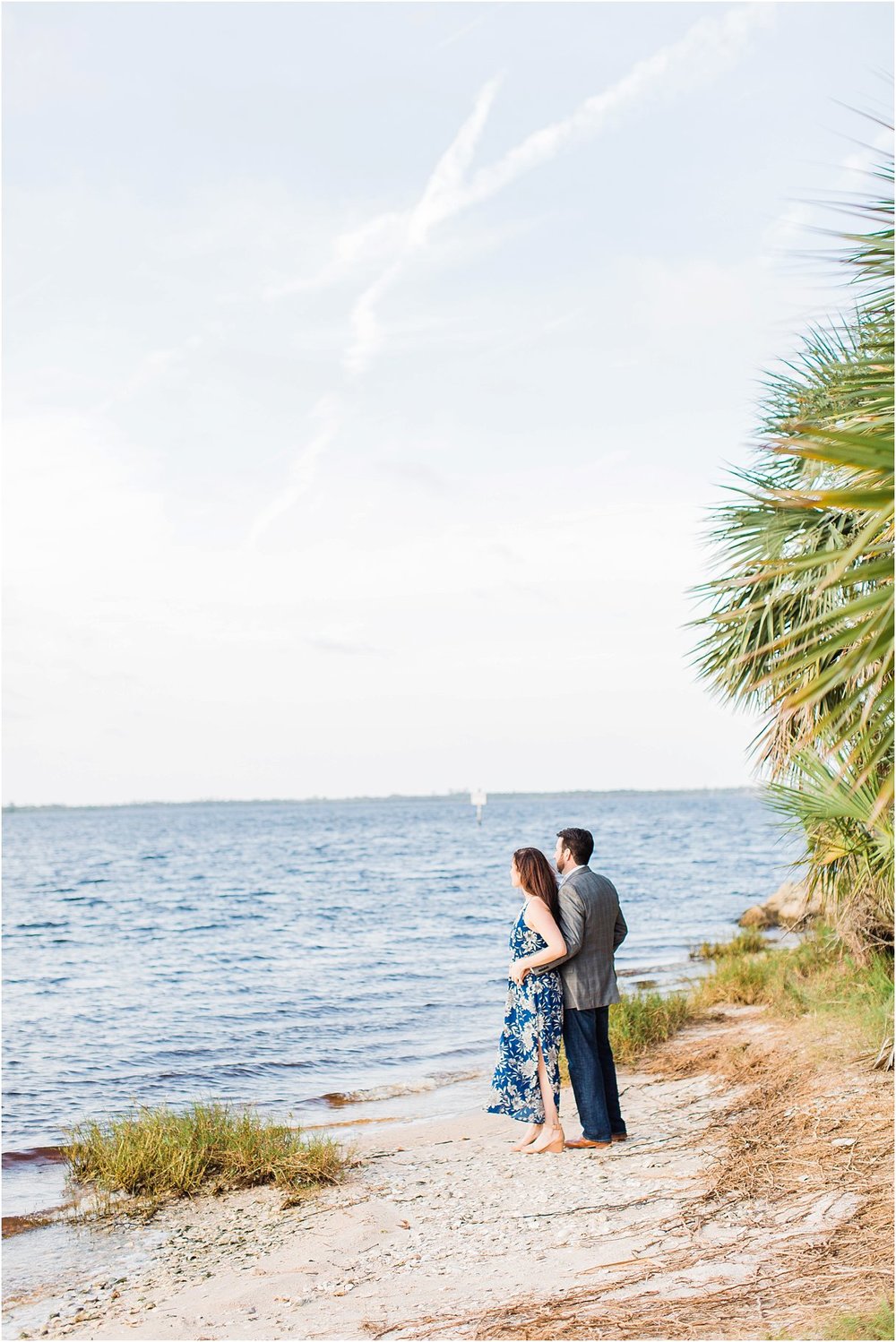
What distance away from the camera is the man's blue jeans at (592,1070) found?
7.58 meters

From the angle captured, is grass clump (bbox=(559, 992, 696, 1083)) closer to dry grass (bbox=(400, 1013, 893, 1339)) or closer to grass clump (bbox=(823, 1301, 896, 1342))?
dry grass (bbox=(400, 1013, 893, 1339))

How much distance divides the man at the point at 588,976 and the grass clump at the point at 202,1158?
1880mm

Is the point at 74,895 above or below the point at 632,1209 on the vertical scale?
below

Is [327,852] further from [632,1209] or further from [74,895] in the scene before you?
[632,1209]

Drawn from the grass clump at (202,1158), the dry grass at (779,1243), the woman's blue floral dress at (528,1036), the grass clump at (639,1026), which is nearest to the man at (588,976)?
the woman's blue floral dress at (528,1036)

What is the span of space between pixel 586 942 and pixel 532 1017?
0.66m

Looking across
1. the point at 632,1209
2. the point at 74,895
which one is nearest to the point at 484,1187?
the point at 632,1209

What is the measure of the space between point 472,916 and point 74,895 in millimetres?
20973

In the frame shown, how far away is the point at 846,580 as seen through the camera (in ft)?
10.6

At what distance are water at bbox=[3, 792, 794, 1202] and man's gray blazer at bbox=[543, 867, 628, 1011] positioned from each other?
212 centimetres

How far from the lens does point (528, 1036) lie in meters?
7.62

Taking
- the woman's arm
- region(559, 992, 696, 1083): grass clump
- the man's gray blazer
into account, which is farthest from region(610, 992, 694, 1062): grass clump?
the woman's arm

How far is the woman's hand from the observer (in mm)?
7535

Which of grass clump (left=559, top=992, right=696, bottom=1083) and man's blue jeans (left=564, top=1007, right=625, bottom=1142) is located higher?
man's blue jeans (left=564, top=1007, right=625, bottom=1142)
